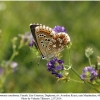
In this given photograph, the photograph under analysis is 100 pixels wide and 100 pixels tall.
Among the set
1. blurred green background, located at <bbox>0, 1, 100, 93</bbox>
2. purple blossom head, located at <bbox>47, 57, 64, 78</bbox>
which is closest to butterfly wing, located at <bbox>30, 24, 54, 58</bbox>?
purple blossom head, located at <bbox>47, 57, 64, 78</bbox>

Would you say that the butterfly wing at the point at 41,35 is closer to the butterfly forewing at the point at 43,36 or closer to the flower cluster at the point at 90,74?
the butterfly forewing at the point at 43,36

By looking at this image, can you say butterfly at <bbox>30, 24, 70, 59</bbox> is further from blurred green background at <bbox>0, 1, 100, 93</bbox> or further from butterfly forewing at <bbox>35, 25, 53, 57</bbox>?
blurred green background at <bbox>0, 1, 100, 93</bbox>

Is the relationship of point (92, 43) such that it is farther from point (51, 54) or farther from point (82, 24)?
point (51, 54)

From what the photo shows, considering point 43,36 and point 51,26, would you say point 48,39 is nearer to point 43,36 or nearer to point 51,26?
point 43,36

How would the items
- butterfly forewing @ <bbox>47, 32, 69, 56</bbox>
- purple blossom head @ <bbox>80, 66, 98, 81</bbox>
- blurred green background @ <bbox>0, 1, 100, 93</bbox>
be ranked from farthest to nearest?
blurred green background @ <bbox>0, 1, 100, 93</bbox>
butterfly forewing @ <bbox>47, 32, 69, 56</bbox>
purple blossom head @ <bbox>80, 66, 98, 81</bbox>

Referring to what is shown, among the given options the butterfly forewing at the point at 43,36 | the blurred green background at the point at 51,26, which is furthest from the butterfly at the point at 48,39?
the blurred green background at the point at 51,26
